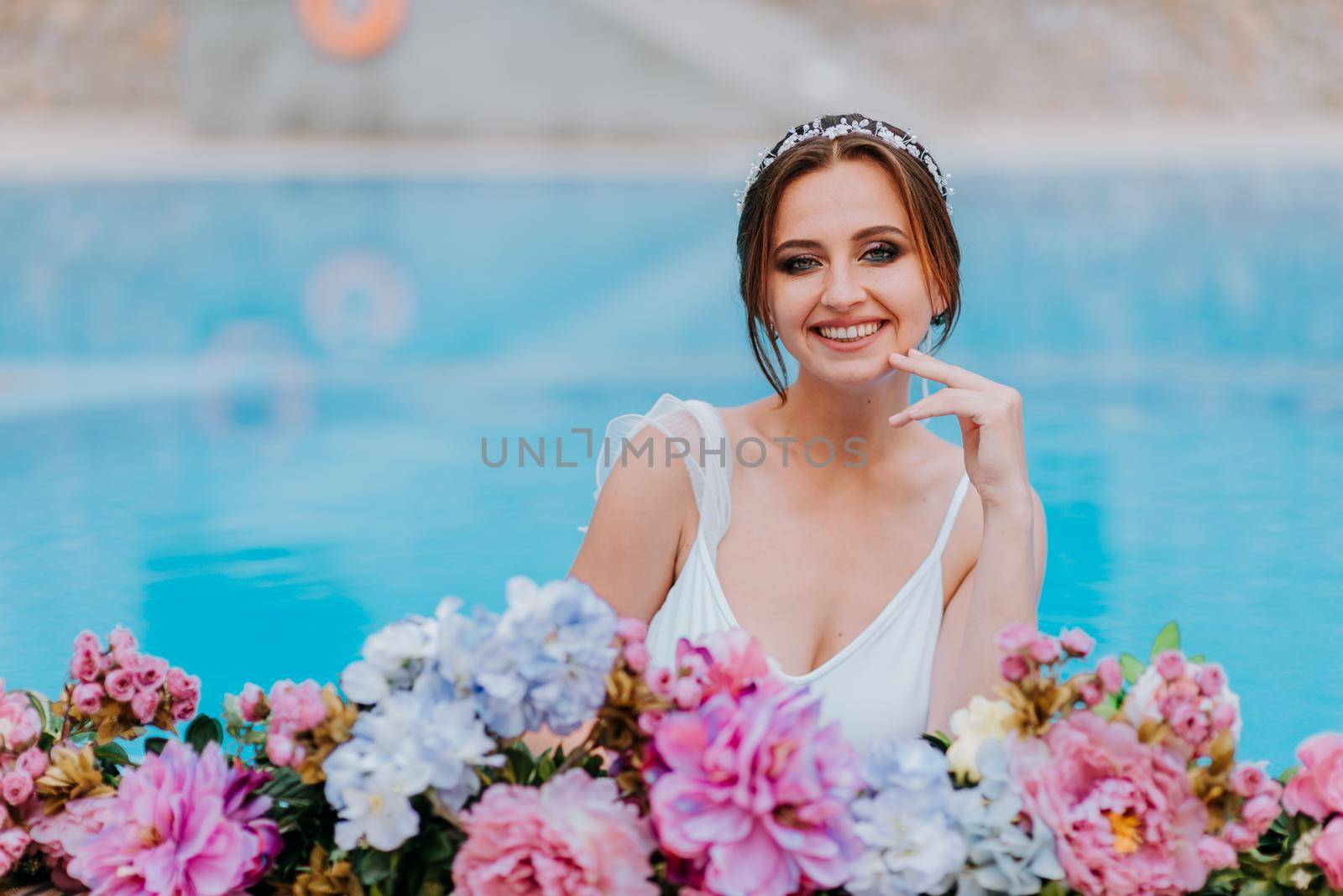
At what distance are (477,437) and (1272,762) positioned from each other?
3636 millimetres

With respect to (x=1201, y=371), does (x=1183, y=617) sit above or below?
below

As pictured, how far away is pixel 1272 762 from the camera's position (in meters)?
3.44

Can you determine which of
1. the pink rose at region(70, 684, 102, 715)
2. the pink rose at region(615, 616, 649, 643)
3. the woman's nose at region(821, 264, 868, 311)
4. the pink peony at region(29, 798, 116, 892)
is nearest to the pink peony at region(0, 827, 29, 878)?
the pink peony at region(29, 798, 116, 892)

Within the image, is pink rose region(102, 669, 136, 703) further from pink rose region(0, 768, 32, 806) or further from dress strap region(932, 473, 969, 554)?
dress strap region(932, 473, 969, 554)

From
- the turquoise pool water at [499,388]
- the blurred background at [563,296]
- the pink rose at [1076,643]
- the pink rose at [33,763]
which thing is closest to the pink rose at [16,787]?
the pink rose at [33,763]

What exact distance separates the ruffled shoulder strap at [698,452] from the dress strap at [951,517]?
0.32 m

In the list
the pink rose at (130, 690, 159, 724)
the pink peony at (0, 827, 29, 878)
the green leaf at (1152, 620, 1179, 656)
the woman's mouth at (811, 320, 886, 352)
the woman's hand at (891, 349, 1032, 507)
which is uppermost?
the woman's mouth at (811, 320, 886, 352)

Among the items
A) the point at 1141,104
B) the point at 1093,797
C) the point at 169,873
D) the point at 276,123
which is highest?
the point at 1141,104

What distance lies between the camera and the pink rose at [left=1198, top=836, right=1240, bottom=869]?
1367 millimetres

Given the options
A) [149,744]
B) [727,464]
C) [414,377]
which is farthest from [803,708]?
[414,377]

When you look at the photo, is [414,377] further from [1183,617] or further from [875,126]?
[875,126]

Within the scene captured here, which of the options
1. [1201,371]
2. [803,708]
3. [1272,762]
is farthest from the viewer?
[1201,371]

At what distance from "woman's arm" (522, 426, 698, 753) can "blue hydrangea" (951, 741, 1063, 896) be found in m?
0.86

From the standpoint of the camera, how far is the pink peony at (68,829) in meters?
1.57
